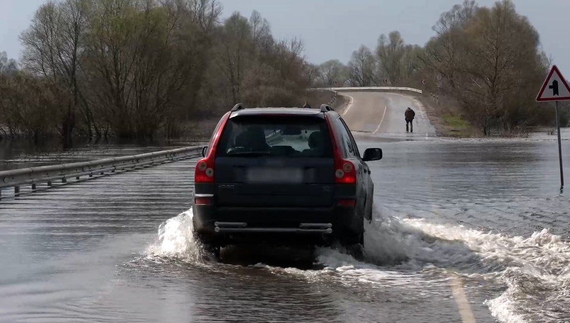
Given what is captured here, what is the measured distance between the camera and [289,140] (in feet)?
32.9

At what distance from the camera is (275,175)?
371 inches

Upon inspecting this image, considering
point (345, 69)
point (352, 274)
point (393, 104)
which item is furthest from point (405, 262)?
point (345, 69)

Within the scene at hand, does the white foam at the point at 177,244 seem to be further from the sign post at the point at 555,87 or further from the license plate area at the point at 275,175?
the sign post at the point at 555,87

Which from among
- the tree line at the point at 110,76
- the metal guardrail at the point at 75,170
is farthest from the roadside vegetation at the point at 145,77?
the metal guardrail at the point at 75,170

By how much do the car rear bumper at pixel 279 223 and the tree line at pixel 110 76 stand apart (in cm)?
6378

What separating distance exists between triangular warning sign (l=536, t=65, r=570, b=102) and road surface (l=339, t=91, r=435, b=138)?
42089 millimetres

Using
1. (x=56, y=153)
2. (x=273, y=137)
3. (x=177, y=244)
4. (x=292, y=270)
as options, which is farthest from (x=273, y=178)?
(x=56, y=153)

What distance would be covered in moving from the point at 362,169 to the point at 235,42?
8836 centimetres

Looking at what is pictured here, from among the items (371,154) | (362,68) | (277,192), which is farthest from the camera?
(362,68)

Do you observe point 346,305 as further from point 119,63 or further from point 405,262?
point 119,63

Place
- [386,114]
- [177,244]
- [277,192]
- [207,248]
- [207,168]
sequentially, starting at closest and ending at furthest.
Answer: [277,192] < [207,168] < [207,248] < [177,244] < [386,114]

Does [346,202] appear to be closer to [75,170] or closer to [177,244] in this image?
[177,244]

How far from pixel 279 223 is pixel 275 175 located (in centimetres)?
49

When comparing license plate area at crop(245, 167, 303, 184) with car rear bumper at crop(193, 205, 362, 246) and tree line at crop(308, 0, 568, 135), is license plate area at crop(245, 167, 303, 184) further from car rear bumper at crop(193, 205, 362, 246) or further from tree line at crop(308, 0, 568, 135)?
tree line at crop(308, 0, 568, 135)
